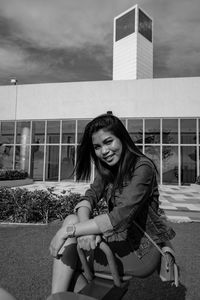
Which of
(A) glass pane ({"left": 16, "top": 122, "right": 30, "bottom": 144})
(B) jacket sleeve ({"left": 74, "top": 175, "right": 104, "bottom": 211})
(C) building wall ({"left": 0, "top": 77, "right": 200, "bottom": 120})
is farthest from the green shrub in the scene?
(B) jacket sleeve ({"left": 74, "top": 175, "right": 104, "bottom": 211})

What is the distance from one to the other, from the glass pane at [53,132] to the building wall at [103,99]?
44 centimetres

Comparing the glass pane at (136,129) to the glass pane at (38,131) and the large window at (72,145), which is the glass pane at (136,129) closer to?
the large window at (72,145)

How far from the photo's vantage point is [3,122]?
16250 millimetres

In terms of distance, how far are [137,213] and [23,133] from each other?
1530cm

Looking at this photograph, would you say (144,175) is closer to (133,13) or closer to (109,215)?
(109,215)

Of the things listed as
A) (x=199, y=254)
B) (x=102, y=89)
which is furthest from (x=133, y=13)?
(x=199, y=254)

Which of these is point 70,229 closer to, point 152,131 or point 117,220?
point 117,220

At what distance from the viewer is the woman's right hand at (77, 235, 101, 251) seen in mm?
1255

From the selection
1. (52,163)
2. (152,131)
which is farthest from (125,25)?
(52,163)

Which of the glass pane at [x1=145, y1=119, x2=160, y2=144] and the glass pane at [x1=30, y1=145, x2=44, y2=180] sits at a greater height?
the glass pane at [x1=145, y1=119, x2=160, y2=144]

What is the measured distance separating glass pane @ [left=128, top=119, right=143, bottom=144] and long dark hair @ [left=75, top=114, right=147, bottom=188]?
41.9 ft

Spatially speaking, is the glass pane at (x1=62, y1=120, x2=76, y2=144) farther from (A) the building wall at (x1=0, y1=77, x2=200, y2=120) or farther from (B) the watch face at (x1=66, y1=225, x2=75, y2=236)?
(B) the watch face at (x1=66, y1=225, x2=75, y2=236)

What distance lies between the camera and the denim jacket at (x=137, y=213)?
4.43 feet

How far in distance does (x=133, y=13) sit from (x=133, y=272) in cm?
6210
